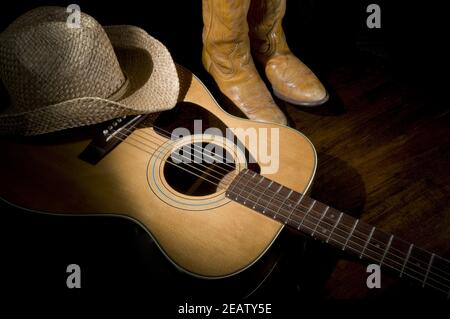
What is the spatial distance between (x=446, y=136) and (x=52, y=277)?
141 centimetres

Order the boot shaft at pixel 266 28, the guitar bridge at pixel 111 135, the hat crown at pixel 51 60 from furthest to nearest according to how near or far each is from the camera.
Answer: the boot shaft at pixel 266 28 < the guitar bridge at pixel 111 135 < the hat crown at pixel 51 60

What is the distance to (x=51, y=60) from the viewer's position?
91 cm

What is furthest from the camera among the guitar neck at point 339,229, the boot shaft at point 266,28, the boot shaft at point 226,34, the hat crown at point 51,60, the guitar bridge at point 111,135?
the boot shaft at point 266,28

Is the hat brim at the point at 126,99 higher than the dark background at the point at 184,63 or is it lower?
higher

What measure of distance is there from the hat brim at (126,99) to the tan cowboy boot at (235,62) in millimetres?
214

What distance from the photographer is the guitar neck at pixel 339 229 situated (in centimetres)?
79

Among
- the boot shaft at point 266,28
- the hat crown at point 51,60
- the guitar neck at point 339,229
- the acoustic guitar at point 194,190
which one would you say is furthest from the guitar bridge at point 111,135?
the boot shaft at point 266,28

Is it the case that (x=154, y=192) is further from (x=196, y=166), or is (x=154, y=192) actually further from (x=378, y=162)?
(x=378, y=162)

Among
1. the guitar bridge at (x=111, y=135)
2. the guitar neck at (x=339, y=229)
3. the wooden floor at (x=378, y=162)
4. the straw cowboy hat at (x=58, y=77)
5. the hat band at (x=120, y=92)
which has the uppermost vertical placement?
the straw cowboy hat at (x=58, y=77)

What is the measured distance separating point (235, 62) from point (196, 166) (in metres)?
0.43

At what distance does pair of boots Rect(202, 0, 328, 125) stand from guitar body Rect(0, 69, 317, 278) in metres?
0.28

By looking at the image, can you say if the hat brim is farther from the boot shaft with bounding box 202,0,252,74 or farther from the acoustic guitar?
the boot shaft with bounding box 202,0,252,74

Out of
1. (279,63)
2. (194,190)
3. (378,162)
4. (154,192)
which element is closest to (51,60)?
(154,192)

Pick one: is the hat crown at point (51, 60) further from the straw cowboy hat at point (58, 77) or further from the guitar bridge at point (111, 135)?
the guitar bridge at point (111, 135)
